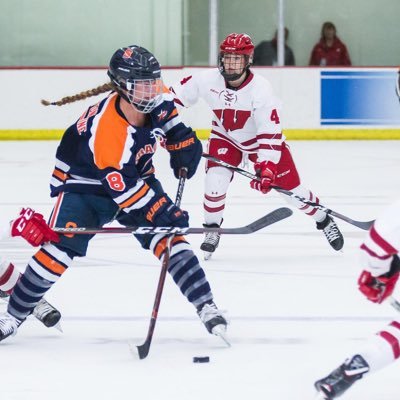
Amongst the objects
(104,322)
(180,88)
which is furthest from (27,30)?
(104,322)

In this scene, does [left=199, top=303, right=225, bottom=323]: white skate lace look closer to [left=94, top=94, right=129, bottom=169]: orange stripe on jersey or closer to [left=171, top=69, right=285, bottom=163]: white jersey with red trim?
[left=94, top=94, right=129, bottom=169]: orange stripe on jersey

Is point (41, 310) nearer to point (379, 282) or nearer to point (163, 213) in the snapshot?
point (163, 213)

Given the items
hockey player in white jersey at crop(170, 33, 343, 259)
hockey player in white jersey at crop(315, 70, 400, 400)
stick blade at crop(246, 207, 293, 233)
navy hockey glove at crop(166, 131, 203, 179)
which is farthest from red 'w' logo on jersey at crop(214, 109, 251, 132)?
hockey player in white jersey at crop(315, 70, 400, 400)

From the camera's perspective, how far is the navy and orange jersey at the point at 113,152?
10.8 feet

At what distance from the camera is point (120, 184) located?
10.8ft

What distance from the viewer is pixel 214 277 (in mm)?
4484

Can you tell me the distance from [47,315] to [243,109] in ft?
5.47

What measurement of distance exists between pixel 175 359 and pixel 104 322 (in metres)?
Result: 0.50

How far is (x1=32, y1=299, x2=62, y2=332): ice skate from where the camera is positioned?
351 cm

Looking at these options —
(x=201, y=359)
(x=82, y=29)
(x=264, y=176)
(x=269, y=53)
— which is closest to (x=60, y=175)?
(x=201, y=359)

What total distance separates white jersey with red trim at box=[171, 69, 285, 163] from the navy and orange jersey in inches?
51.2

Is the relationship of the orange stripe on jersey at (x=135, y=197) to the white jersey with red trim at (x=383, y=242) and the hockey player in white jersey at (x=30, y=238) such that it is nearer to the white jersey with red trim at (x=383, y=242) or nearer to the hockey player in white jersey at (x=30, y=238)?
the hockey player in white jersey at (x=30, y=238)

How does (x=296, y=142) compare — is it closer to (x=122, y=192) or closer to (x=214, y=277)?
(x=214, y=277)

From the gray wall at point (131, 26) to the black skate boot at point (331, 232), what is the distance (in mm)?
5232
